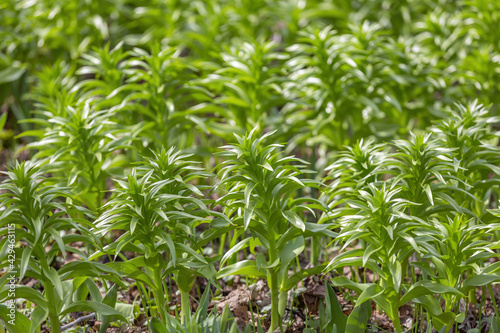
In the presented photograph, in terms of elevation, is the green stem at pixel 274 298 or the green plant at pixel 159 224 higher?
the green plant at pixel 159 224

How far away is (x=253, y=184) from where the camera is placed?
7.73 feet

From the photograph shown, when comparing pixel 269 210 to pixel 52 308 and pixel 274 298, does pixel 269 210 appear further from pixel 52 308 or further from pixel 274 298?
pixel 52 308

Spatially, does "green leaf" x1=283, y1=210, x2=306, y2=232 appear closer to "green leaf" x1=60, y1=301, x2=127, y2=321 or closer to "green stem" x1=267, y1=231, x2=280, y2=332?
"green stem" x1=267, y1=231, x2=280, y2=332

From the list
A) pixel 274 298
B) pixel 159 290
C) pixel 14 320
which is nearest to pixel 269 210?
pixel 274 298

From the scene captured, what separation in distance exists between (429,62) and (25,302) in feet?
10.0

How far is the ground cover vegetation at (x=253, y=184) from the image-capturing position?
229 centimetres

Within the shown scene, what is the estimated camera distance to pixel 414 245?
212 centimetres

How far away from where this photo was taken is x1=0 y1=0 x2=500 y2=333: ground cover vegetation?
2.29 metres

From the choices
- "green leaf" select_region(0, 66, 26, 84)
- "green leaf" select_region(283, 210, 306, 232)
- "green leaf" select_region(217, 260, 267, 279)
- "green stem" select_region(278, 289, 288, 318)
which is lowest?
"green stem" select_region(278, 289, 288, 318)

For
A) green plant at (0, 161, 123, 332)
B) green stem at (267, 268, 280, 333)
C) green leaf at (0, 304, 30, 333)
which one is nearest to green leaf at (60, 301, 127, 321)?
green plant at (0, 161, 123, 332)

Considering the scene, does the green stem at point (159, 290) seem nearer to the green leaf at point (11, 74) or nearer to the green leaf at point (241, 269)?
the green leaf at point (241, 269)

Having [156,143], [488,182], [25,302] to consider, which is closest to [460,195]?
[488,182]

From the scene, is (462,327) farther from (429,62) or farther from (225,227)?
(429,62)

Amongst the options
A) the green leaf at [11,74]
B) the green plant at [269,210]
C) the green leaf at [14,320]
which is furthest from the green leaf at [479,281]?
the green leaf at [11,74]
